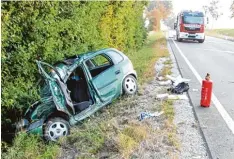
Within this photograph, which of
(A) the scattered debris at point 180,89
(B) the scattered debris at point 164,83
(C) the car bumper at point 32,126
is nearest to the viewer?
(C) the car bumper at point 32,126

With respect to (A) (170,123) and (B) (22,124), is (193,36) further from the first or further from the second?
(B) (22,124)

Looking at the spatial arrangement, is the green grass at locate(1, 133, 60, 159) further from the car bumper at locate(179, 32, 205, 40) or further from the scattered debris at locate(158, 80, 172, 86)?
the car bumper at locate(179, 32, 205, 40)

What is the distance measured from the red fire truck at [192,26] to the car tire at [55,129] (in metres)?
26.2

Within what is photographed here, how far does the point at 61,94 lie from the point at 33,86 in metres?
0.67

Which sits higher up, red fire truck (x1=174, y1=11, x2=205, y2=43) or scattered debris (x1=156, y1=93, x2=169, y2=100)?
scattered debris (x1=156, y1=93, x2=169, y2=100)

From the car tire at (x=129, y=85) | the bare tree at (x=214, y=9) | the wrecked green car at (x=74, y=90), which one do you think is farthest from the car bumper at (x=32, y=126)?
the bare tree at (x=214, y=9)

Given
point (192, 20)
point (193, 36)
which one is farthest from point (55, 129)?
point (192, 20)

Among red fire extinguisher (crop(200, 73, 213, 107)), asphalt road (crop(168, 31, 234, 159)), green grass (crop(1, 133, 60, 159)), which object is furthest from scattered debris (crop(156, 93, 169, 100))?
green grass (crop(1, 133, 60, 159))

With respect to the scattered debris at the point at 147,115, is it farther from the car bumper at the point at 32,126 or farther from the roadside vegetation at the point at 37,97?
the car bumper at the point at 32,126

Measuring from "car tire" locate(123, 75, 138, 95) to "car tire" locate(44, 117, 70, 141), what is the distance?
227cm

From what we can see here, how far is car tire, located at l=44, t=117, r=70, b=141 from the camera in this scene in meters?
6.04

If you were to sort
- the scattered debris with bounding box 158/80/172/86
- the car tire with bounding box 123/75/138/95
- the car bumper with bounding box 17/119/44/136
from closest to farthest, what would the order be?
1. the car bumper with bounding box 17/119/44/136
2. the car tire with bounding box 123/75/138/95
3. the scattered debris with bounding box 158/80/172/86

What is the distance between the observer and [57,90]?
20.4ft

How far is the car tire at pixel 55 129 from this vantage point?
6.04 meters
